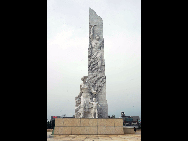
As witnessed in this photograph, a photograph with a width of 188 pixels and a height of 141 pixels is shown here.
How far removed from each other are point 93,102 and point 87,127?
7.14ft

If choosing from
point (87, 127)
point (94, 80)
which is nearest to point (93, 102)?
point (87, 127)

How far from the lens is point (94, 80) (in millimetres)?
15148

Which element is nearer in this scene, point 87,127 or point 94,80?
point 87,127

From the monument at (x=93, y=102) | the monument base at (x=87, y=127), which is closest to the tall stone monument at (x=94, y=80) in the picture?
the monument at (x=93, y=102)

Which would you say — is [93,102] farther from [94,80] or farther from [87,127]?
[94,80]

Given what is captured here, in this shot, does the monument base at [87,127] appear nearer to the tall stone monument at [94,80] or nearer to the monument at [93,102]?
the monument at [93,102]

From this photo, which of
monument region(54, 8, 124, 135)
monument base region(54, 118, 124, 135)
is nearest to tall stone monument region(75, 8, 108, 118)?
monument region(54, 8, 124, 135)

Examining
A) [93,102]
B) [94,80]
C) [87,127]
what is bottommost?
[87,127]

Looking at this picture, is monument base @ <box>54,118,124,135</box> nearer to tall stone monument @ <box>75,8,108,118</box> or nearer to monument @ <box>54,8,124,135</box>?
monument @ <box>54,8,124,135</box>
